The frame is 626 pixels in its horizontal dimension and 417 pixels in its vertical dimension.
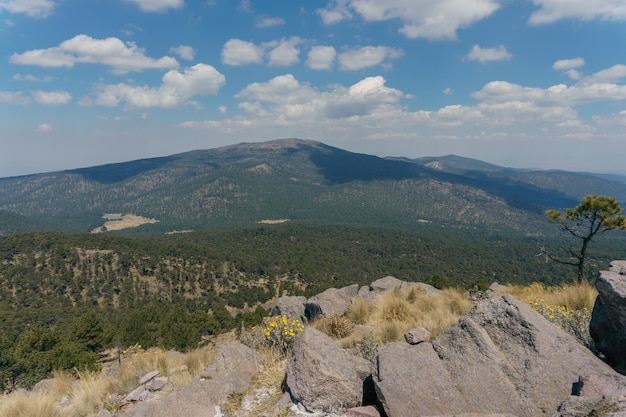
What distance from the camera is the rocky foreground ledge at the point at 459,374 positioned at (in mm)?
4910

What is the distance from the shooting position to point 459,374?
5.35m

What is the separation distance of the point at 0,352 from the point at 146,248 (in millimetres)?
95223

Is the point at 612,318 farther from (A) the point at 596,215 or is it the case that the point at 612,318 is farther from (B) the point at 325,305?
(B) the point at 325,305

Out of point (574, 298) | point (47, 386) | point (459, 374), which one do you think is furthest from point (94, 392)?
point (574, 298)

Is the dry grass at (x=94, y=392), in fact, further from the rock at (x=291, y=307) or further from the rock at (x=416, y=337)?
the rock at (x=291, y=307)

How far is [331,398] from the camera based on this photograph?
5.76 meters

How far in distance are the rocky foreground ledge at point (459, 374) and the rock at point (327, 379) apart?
2cm

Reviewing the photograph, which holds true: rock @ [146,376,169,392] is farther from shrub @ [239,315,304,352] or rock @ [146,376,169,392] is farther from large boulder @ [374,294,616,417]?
large boulder @ [374,294,616,417]

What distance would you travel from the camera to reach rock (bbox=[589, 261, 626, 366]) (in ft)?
18.3

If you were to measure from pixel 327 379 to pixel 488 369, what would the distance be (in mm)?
2826

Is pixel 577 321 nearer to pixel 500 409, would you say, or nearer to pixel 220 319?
pixel 500 409

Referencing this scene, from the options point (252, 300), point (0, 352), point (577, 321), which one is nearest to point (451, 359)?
point (577, 321)

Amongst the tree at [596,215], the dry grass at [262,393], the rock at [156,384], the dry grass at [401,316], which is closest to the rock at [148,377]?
the rock at [156,384]

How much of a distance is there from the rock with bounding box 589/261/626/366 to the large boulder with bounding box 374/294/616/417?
0.80 meters
